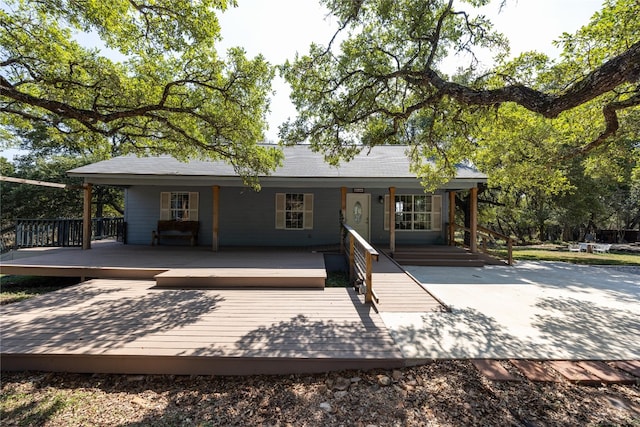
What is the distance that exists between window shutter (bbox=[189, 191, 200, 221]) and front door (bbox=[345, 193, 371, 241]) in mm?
5686

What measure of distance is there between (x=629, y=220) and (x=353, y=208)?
2838cm

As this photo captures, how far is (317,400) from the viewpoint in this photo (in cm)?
239

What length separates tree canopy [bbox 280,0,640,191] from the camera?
214 inches

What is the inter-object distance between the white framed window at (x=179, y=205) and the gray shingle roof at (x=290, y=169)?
1.28 m

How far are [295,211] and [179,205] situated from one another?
173 inches

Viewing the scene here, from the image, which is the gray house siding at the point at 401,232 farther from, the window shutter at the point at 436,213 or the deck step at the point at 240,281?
the deck step at the point at 240,281

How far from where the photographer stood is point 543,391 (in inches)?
98.0

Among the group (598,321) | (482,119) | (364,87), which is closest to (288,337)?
(598,321)

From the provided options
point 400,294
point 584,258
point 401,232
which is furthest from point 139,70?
point 584,258

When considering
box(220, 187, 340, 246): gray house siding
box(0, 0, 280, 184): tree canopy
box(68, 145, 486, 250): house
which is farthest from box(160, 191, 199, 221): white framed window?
box(0, 0, 280, 184): tree canopy

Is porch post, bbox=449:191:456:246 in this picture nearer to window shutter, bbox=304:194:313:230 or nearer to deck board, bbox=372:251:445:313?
deck board, bbox=372:251:445:313

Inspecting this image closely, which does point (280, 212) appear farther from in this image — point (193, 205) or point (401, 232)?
point (401, 232)

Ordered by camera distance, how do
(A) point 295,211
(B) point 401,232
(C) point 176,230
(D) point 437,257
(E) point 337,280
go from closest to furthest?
(E) point 337,280 → (D) point 437,257 → (C) point 176,230 → (A) point 295,211 → (B) point 401,232

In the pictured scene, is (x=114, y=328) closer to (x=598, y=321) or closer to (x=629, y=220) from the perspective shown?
(x=598, y=321)
